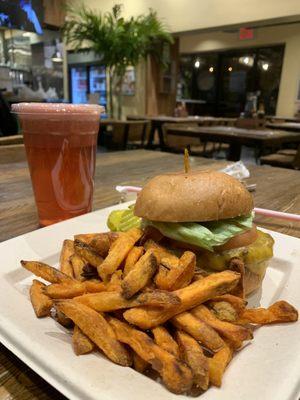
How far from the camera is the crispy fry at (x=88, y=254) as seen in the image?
792 mm

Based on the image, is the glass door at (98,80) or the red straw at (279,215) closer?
the red straw at (279,215)

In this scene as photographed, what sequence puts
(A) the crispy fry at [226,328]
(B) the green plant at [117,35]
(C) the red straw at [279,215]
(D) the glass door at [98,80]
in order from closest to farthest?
(A) the crispy fry at [226,328] → (C) the red straw at [279,215] → (B) the green plant at [117,35] → (D) the glass door at [98,80]

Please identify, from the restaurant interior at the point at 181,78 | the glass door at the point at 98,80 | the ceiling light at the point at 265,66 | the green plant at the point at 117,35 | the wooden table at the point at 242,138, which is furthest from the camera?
the ceiling light at the point at 265,66

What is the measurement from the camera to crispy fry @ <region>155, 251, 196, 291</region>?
677 millimetres

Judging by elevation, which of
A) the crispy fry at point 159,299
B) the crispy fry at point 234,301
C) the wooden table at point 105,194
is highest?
the crispy fry at point 159,299

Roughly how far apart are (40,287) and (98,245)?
16 cm

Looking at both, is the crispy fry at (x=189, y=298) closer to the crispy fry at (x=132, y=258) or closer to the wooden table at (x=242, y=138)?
the crispy fry at (x=132, y=258)

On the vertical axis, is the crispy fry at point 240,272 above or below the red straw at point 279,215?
above

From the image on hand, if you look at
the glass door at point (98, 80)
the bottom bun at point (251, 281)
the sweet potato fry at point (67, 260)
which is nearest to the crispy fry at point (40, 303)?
the sweet potato fry at point (67, 260)

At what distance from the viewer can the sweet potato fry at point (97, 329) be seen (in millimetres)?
587

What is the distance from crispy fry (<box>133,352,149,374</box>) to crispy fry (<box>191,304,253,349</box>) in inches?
5.4

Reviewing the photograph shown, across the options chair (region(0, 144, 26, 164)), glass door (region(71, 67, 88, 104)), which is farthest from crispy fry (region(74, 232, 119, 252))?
glass door (region(71, 67, 88, 104))

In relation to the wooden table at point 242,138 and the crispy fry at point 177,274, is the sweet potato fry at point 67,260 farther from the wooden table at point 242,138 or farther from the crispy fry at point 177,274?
the wooden table at point 242,138

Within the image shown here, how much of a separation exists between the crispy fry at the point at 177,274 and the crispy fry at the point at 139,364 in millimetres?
147
